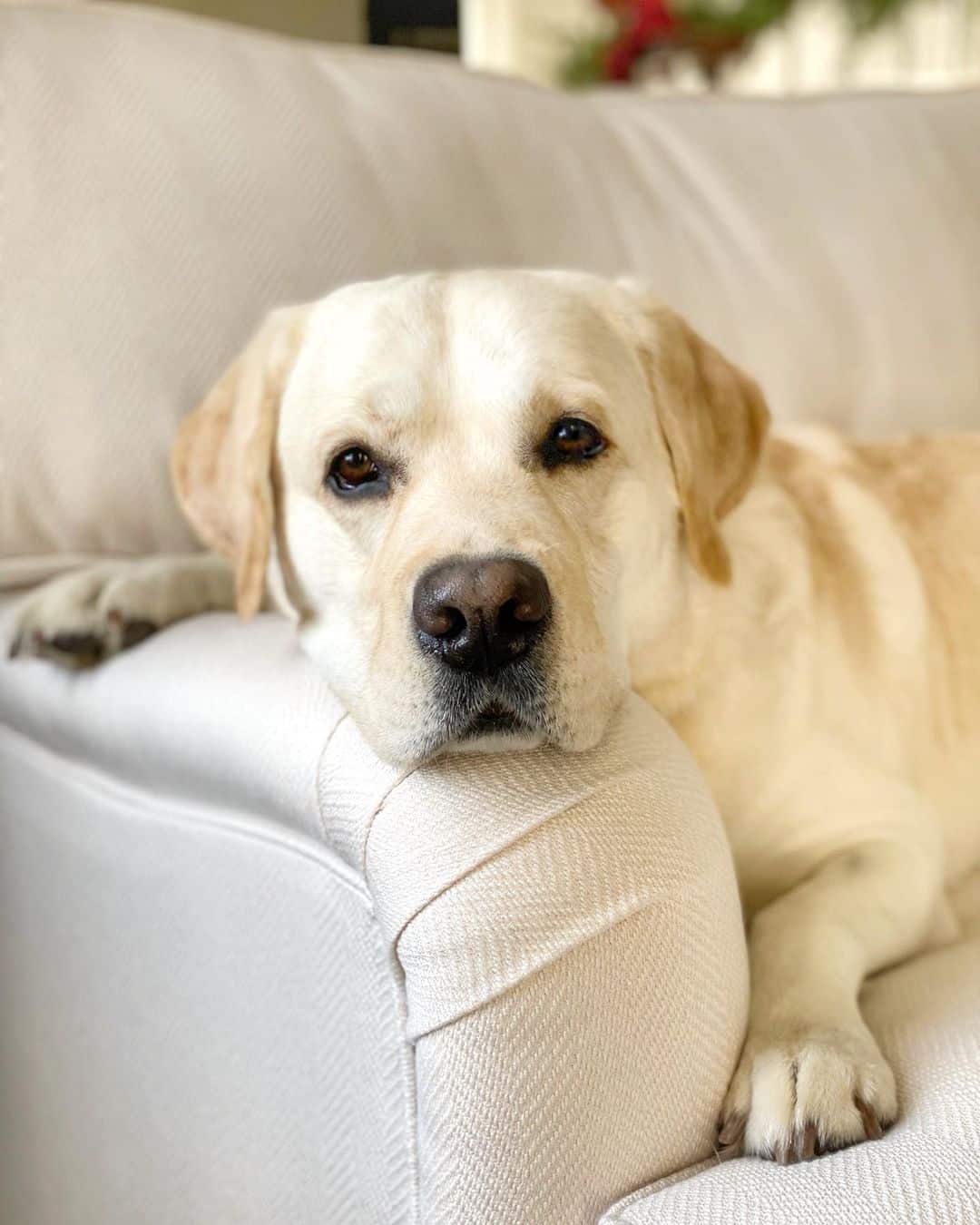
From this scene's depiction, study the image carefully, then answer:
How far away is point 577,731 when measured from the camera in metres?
1.09

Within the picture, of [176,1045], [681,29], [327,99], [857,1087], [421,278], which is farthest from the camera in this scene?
[681,29]

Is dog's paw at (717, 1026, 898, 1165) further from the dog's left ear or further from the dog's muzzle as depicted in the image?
the dog's left ear

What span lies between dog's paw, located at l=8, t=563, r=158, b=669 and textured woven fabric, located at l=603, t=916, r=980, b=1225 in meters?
0.90

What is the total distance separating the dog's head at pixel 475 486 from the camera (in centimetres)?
110

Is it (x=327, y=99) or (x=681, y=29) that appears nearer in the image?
(x=327, y=99)

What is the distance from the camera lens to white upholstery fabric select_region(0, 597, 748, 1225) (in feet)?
2.92

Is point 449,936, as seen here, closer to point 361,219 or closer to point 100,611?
point 100,611

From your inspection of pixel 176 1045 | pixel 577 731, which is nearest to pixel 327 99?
pixel 577 731

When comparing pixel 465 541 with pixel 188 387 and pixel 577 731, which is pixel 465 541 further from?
pixel 188 387

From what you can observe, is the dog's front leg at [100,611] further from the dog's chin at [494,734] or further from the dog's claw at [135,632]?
the dog's chin at [494,734]

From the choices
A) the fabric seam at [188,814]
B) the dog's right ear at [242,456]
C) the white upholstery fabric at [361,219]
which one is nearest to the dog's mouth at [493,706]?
the fabric seam at [188,814]

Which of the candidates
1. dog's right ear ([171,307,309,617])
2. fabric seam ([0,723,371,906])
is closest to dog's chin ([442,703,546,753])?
fabric seam ([0,723,371,906])

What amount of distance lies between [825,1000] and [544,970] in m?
0.38

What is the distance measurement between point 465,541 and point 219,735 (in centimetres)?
30
